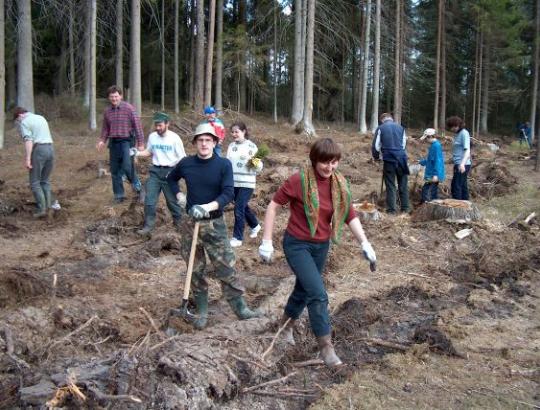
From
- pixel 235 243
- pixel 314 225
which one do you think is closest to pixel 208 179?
pixel 314 225

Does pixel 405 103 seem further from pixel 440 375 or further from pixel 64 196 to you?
pixel 440 375

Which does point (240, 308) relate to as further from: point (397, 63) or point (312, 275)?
point (397, 63)

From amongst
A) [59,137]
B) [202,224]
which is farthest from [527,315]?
[59,137]

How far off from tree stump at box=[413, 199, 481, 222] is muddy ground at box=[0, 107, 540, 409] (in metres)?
0.21

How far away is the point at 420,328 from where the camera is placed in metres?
4.98

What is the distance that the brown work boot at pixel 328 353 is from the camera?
4207mm

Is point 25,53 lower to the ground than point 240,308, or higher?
higher

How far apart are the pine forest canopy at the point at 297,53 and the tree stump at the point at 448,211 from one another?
11071 millimetres

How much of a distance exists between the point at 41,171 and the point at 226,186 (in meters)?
5.18

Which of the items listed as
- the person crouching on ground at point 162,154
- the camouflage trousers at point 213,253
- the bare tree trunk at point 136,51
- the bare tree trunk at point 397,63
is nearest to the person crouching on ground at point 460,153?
the person crouching on ground at point 162,154

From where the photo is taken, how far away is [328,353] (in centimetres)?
421

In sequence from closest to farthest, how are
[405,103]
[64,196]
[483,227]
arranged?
[483,227]
[64,196]
[405,103]

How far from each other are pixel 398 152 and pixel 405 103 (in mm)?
34490

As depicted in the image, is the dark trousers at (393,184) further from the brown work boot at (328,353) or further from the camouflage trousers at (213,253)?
the brown work boot at (328,353)
